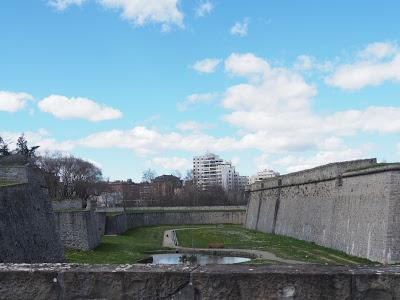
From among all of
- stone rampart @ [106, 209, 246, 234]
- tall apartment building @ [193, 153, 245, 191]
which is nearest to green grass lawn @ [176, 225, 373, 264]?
stone rampart @ [106, 209, 246, 234]

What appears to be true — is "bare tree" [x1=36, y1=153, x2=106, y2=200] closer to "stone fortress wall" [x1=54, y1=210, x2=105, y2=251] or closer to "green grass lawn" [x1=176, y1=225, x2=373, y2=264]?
"green grass lawn" [x1=176, y1=225, x2=373, y2=264]

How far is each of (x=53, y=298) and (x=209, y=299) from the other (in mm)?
1150

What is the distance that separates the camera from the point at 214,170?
179750 millimetres

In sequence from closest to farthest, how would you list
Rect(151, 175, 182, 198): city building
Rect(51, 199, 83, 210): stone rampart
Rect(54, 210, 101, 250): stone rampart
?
Rect(54, 210, 101, 250): stone rampart, Rect(51, 199, 83, 210): stone rampart, Rect(151, 175, 182, 198): city building

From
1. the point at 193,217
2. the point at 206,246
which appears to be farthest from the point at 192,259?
the point at 193,217

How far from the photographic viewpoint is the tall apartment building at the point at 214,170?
558ft

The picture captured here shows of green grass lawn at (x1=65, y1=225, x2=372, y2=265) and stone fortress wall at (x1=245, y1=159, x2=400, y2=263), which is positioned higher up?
stone fortress wall at (x1=245, y1=159, x2=400, y2=263)

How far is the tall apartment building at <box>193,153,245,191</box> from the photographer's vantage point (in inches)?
6693

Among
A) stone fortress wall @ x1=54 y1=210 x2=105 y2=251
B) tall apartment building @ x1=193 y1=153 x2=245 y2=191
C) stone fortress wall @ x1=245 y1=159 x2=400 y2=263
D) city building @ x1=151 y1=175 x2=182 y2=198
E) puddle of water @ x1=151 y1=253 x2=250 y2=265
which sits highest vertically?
tall apartment building @ x1=193 y1=153 x2=245 y2=191

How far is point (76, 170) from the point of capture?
77.5 metres

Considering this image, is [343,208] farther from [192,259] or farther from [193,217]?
[193,217]

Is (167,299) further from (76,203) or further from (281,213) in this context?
(281,213)

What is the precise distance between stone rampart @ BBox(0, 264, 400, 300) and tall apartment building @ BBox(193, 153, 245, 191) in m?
162

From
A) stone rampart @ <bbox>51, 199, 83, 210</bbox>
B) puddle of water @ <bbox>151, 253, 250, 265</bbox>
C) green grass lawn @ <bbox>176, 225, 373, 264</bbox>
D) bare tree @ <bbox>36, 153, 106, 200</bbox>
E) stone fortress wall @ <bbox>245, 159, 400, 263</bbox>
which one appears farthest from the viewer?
bare tree @ <bbox>36, 153, 106, 200</bbox>
